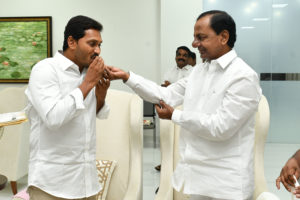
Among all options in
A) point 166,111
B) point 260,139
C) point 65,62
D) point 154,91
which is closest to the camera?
point 65,62

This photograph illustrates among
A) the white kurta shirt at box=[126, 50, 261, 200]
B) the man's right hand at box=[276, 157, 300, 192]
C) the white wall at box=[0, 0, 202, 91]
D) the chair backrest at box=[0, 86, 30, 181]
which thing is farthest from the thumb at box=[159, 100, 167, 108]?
the white wall at box=[0, 0, 202, 91]

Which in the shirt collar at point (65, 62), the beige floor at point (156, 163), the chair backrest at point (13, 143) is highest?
the shirt collar at point (65, 62)

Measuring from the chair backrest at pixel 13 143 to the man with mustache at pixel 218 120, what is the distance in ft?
7.19

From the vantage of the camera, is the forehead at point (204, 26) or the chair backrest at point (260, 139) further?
the chair backrest at point (260, 139)

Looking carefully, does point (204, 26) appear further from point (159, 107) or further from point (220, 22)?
point (159, 107)

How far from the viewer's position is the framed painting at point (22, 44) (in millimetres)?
6125

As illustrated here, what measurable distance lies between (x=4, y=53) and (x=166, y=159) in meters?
5.12

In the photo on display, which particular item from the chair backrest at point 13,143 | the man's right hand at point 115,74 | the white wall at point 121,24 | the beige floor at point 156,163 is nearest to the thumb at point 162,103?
the man's right hand at point 115,74

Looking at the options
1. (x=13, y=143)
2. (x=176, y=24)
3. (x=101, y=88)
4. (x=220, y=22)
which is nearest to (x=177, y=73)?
(x=176, y=24)

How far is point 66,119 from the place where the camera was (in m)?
1.30

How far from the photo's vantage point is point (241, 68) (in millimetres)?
1534

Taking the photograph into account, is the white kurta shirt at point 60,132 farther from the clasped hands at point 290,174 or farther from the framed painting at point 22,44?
the framed painting at point 22,44

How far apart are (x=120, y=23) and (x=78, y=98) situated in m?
5.03

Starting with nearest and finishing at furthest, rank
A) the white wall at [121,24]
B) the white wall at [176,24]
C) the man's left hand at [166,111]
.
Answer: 1. the man's left hand at [166,111]
2. the white wall at [176,24]
3. the white wall at [121,24]
